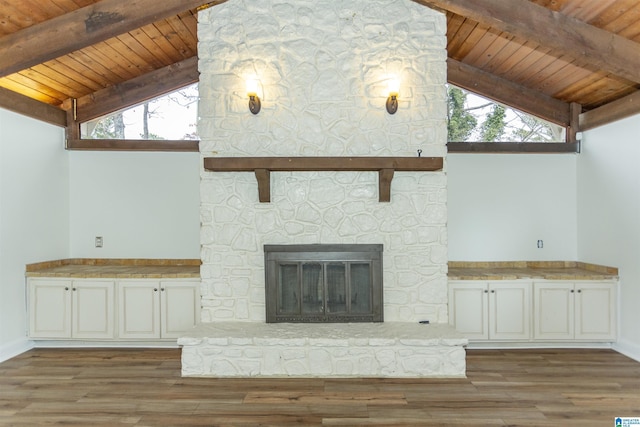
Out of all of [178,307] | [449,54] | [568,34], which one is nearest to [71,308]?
[178,307]

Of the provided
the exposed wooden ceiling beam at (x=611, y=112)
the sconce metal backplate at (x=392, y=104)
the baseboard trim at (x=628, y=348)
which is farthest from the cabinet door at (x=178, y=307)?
the exposed wooden ceiling beam at (x=611, y=112)

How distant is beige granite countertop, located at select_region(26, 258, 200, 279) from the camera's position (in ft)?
13.7

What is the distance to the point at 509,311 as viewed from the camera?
4.16 m

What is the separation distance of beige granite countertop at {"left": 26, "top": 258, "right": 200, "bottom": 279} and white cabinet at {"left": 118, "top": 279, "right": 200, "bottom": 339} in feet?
0.38

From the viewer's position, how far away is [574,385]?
10.7ft

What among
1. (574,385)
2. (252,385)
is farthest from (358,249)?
(574,385)

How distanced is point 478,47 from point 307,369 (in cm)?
365

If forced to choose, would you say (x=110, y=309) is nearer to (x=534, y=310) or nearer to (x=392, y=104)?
(x=392, y=104)

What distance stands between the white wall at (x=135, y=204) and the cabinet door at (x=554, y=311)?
3.76 metres

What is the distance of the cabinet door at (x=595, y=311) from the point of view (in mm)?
4090

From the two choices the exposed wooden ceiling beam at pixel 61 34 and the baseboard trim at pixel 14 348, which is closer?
the exposed wooden ceiling beam at pixel 61 34

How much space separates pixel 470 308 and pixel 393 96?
7.39 feet

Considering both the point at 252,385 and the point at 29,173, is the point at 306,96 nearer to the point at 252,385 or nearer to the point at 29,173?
the point at 252,385

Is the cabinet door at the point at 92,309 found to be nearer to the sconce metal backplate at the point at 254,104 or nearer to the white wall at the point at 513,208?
the sconce metal backplate at the point at 254,104
